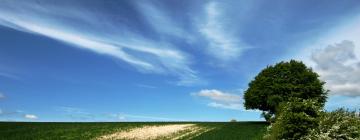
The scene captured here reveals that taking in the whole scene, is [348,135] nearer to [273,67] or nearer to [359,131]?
[359,131]

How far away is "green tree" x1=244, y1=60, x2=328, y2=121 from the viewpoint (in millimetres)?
73000

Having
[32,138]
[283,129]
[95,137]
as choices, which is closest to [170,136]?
[95,137]

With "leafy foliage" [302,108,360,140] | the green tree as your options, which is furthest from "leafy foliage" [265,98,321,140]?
the green tree

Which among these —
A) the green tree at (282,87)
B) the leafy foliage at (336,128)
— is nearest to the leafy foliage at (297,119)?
the leafy foliage at (336,128)

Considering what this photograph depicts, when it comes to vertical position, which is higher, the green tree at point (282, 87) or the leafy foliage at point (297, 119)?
the green tree at point (282, 87)

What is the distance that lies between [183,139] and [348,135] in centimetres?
2314

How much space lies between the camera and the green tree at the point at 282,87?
73000 millimetres

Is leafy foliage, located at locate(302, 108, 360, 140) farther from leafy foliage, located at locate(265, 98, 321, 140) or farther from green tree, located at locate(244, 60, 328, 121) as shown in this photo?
green tree, located at locate(244, 60, 328, 121)

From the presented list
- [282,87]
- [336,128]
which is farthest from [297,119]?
[282,87]

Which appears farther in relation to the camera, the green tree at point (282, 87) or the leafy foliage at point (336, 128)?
the green tree at point (282, 87)

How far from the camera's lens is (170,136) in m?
55.8

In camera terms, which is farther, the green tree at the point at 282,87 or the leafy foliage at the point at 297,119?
the green tree at the point at 282,87

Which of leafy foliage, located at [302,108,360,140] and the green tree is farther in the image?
the green tree

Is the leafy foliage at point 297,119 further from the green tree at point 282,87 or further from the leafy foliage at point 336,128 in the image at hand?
the green tree at point 282,87
